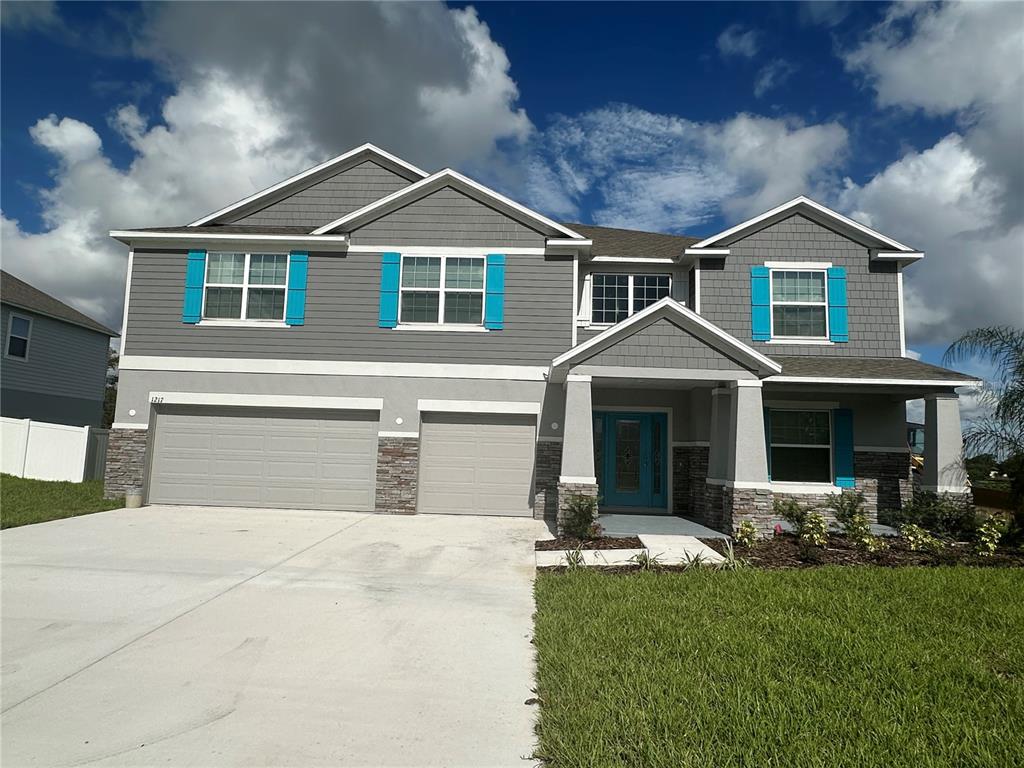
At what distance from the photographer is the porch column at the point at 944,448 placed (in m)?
11.9

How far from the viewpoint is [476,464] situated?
13250 millimetres

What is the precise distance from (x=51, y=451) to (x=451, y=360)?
11582mm

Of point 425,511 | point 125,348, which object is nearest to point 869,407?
point 425,511

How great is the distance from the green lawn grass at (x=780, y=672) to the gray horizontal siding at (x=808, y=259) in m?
7.03

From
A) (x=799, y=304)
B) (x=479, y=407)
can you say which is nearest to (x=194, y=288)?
(x=479, y=407)

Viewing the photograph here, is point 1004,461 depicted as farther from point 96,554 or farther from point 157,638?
point 96,554

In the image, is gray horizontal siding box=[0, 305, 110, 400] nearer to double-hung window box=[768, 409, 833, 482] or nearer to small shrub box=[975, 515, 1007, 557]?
double-hung window box=[768, 409, 833, 482]

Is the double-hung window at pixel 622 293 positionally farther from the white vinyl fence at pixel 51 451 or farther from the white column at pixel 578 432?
the white vinyl fence at pixel 51 451

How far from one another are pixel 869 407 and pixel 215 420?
1431 centimetres

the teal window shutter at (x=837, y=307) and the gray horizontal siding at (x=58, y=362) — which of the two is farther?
the gray horizontal siding at (x=58, y=362)

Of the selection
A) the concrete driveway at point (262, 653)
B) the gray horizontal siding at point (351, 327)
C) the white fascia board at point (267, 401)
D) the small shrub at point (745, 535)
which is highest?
the gray horizontal siding at point (351, 327)

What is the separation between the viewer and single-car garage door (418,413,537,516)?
1313 cm

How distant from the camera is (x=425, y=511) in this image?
43.2ft

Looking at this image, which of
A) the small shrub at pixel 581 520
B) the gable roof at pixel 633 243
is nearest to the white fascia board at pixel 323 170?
the gable roof at pixel 633 243
